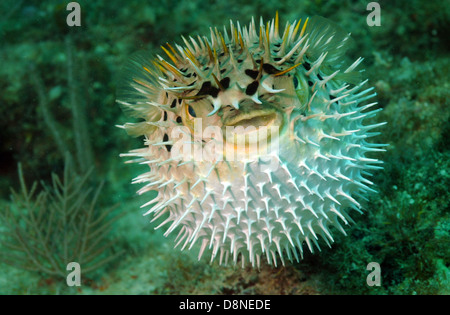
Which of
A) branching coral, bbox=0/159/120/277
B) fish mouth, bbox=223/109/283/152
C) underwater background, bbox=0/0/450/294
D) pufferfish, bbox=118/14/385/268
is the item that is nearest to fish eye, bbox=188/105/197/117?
pufferfish, bbox=118/14/385/268

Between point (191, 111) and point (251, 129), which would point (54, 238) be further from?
point (251, 129)

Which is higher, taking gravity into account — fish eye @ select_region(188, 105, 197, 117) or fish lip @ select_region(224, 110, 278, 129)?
fish eye @ select_region(188, 105, 197, 117)

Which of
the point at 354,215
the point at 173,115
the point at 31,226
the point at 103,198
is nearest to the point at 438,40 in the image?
the point at 354,215

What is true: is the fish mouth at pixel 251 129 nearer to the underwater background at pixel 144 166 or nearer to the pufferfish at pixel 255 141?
the pufferfish at pixel 255 141

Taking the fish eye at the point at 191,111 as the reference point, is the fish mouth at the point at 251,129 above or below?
below

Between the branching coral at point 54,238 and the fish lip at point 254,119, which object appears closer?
the fish lip at point 254,119

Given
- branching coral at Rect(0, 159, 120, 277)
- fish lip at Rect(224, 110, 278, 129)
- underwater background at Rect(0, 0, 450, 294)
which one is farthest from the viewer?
branching coral at Rect(0, 159, 120, 277)

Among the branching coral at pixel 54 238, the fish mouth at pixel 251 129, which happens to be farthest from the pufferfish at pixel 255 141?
the branching coral at pixel 54 238

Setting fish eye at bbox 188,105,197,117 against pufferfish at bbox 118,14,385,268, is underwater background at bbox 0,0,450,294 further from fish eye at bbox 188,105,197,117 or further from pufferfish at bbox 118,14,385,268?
fish eye at bbox 188,105,197,117

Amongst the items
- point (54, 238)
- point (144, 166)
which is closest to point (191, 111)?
point (54, 238)
